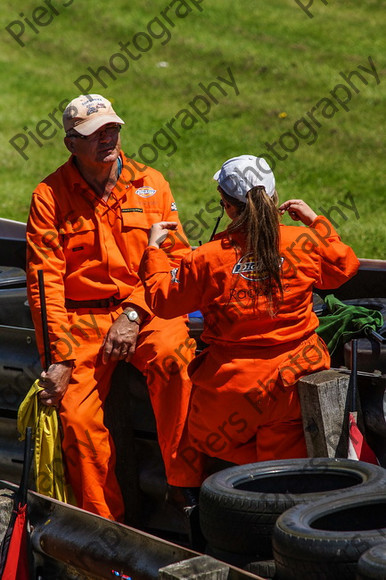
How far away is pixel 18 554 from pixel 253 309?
4.82ft

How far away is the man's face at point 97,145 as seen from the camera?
5211 millimetres

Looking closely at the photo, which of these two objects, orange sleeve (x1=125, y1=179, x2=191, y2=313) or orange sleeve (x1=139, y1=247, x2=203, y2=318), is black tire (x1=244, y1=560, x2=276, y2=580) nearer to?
orange sleeve (x1=139, y1=247, x2=203, y2=318)

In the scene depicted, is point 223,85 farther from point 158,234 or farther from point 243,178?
point 243,178

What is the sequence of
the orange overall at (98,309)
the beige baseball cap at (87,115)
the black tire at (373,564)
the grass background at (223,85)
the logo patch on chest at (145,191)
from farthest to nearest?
the grass background at (223,85), the logo patch on chest at (145,191), the beige baseball cap at (87,115), the orange overall at (98,309), the black tire at (373,564)

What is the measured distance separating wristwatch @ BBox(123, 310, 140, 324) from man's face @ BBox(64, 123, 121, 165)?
838 millimetres

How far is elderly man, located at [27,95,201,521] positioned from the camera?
4.80 m

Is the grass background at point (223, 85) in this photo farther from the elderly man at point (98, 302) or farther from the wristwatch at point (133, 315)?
the wristwatch at point (133, 315)

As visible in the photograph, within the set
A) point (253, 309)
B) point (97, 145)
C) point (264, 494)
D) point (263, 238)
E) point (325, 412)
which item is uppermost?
point (263, 238)

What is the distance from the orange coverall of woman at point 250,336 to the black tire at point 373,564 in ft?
4.40

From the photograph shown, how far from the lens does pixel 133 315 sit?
4992mm

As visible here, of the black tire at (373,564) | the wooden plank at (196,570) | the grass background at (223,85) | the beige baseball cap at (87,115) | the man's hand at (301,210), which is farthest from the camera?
the grass background at (223,85)

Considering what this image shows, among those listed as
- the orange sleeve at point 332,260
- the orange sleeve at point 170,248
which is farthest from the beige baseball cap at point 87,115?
the orange sleeve at point 332,260

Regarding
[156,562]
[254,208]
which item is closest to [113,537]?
[156,562]

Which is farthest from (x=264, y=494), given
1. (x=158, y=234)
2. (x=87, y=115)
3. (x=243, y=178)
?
(x=87, y=115)
